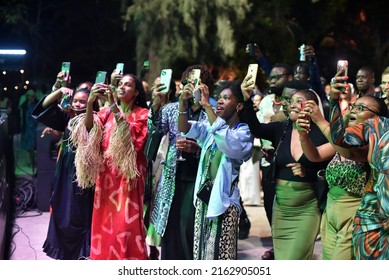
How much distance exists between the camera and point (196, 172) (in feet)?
17.3

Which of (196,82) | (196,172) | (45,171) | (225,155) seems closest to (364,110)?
(225,155)

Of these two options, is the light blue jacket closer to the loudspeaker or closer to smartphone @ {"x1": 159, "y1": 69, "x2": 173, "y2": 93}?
smartphone @ {"x1": 159, "y1": 69, "x2": 173, "y2": 93}

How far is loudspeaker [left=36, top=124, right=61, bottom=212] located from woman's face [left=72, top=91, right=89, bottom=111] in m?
2.83

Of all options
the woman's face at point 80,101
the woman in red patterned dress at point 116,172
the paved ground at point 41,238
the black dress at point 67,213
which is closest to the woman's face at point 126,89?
the woman in red patterned dress at point 116,172

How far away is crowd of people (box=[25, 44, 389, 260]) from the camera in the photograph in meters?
4.29

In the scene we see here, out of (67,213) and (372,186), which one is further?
(67,213)

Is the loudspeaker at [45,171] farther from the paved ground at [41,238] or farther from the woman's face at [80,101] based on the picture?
the woman's face at [80,101]

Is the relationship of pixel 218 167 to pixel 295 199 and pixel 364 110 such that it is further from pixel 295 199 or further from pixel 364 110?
pixel 364 110

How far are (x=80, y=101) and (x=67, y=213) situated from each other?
0.98 meters

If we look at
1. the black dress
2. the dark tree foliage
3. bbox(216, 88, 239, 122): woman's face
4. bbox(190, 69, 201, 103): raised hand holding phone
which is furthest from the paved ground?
the dark tree foliage

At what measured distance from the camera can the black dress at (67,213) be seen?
5.66 m

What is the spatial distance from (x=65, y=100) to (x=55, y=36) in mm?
16799

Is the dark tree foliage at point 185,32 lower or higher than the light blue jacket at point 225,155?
higher

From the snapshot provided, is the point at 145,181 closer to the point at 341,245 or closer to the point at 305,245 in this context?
the point at 305,245
